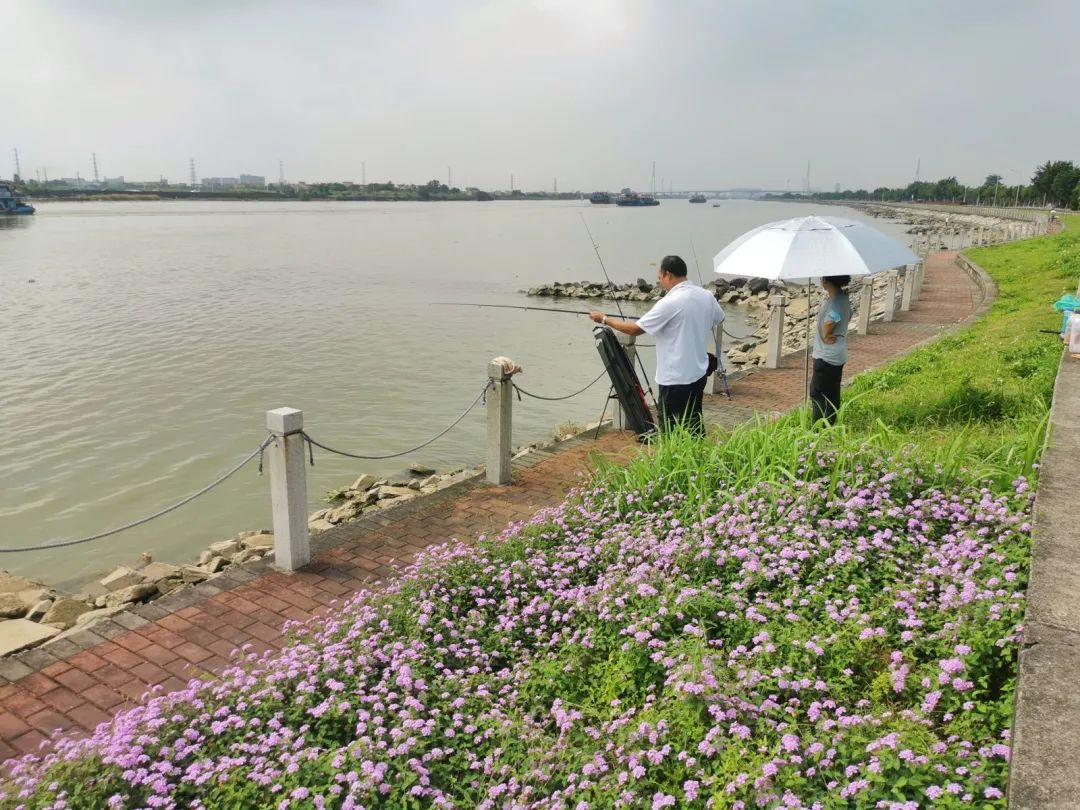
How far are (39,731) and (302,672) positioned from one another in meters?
1.36

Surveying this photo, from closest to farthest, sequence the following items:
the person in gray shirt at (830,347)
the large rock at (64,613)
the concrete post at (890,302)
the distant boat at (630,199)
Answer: the large rock at (64,613), the person in gray shirt at (830,347), the concrete post at (890,302), the distant boat at (630,199)

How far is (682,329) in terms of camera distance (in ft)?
22.7

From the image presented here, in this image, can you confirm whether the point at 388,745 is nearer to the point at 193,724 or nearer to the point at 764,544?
the point at 193,724

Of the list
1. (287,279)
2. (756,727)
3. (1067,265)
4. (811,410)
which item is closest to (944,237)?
(1067,265)

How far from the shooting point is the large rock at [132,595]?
6.35 metres

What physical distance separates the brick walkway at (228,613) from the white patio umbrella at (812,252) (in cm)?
239

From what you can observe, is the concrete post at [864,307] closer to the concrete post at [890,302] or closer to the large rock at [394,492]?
the concrete post at [890,302]

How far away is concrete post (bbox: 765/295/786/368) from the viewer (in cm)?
1308

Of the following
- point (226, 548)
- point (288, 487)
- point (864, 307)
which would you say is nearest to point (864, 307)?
point (864, 307)

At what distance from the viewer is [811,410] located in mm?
7160

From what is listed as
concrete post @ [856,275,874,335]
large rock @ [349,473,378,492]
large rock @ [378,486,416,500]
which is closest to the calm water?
large rock @ [349,473,378,492]

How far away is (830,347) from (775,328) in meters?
5.89

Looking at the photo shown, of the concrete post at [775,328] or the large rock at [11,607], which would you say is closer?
the large rock at [11,607]

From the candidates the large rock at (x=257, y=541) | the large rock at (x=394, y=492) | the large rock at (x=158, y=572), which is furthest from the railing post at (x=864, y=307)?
the large rock at (x=158, y=572)
